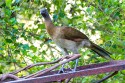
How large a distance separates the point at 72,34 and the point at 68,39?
47 mm

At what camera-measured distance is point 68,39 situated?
271 cm

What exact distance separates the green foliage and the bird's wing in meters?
0.08

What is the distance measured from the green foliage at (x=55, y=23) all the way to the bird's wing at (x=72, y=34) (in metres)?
0.08

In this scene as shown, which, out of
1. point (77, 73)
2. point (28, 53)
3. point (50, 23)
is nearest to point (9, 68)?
point (28, 53)

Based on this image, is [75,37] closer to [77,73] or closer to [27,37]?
[27,37]

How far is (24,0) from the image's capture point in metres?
2.78

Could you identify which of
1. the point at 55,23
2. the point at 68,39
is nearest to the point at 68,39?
the point at 68,39

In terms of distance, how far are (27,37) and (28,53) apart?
19 centimetres

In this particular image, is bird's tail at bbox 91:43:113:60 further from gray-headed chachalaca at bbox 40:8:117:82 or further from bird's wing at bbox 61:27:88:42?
bird's wing at bbox 61:27:88:42

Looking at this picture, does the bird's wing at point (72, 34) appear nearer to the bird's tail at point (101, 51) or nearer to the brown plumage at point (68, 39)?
the brown plumage at point (68, 39)

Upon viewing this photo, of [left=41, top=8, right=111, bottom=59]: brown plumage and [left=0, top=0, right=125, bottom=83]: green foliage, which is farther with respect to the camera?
[left=41, top=8, right=111, bottom=59]: brown plumage

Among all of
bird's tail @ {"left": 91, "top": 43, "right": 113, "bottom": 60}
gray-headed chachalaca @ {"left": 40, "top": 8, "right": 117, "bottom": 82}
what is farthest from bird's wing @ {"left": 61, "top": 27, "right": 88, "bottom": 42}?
bird's tail @ {"left": 91, "top": 43, "right": 113, "bottom": 60}

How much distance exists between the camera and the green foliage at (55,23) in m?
2.41

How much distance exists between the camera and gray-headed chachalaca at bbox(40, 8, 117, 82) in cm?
259
